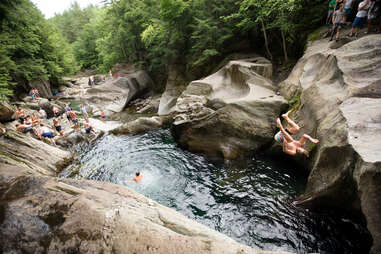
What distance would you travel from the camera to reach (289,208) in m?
A: 5.20

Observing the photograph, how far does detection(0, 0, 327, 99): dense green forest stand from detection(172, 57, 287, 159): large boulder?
289cm

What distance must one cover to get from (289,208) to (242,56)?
11895 millimetres

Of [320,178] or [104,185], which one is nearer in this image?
[104,185]

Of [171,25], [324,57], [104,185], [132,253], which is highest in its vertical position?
[171,25]

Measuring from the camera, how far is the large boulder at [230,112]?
299 inches

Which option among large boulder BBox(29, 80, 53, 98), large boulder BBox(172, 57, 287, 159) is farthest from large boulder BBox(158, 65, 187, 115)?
large boulder BBox(29, 80, 53, 98)

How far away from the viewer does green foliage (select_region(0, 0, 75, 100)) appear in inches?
559

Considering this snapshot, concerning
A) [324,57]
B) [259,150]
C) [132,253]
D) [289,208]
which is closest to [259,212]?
[289,208]

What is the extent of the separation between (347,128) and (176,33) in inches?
601

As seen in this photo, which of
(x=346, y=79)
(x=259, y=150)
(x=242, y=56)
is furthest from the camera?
(x=242, y=56)

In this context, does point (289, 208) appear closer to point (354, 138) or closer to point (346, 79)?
point (354, 138)

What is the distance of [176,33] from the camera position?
15.4m

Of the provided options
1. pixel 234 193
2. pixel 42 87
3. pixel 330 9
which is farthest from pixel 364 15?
pixel 42 87

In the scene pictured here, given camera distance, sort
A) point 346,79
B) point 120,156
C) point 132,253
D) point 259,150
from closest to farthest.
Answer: point 132,253
point 346,79
point 259,150
point 120,156
